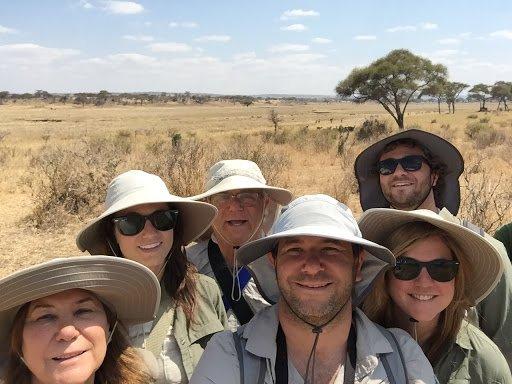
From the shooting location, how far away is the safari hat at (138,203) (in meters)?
2.48

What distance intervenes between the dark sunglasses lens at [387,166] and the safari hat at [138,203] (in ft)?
4.26

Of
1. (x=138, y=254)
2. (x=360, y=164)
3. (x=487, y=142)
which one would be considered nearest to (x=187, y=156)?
(x=360, y=164)

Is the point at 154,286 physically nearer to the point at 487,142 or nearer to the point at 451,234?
the point at 451,234

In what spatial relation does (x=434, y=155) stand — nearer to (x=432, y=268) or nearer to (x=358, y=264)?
(x=432, y=268)

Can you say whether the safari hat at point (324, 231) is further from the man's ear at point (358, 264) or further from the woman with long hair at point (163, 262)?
the woman with long hair at point (163, 262)

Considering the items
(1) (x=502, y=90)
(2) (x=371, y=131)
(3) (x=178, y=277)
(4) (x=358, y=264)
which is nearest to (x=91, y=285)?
(3) (x=178, y=277)

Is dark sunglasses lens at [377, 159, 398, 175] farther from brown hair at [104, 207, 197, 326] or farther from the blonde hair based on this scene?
brown hair at [104, 207, 197, 326]

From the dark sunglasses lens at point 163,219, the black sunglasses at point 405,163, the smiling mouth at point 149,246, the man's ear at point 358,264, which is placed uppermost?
the black sunglasses at point 405,163

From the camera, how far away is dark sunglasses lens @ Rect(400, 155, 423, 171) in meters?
3.27

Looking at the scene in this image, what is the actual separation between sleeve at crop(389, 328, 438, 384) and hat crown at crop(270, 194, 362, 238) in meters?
0.45

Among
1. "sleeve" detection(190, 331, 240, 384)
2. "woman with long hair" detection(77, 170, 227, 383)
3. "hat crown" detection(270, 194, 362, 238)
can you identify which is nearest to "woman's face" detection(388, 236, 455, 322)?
"hat crown" detection(270, 194, 362, 238)

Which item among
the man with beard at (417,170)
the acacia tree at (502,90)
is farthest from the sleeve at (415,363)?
the acacia tree at (502,90)

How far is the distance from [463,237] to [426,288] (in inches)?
10.7

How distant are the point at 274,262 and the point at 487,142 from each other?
65.5 ft
